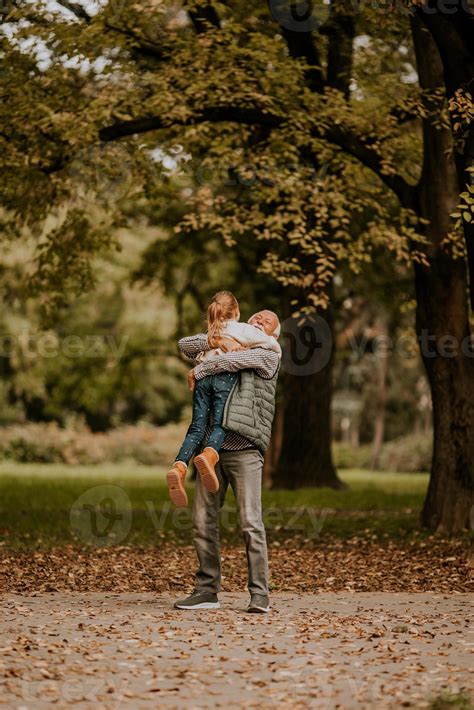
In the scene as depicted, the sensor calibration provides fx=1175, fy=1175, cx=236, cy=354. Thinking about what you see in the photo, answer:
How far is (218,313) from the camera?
830 centimetres

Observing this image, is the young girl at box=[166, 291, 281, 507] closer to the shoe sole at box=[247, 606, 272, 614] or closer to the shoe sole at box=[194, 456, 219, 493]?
the shoe sole at box=[194, 456, 219, 493]

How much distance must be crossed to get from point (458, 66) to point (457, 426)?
16.2ft

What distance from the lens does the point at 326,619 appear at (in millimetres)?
8227

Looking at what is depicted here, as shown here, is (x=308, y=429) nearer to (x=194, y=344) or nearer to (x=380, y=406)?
(x=194, y=344)

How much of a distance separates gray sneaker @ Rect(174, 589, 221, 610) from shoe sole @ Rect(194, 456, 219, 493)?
97cm

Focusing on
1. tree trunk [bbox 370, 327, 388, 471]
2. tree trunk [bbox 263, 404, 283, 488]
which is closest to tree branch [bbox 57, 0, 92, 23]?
tree trunk [bbox 263, 404, 283, 488]

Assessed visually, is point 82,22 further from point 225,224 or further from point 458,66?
point 458,66

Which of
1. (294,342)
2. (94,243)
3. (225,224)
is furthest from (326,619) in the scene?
(294,342)

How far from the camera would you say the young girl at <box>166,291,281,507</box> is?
7.90 m

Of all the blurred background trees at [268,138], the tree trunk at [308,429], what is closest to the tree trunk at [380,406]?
the tree trunk at [308,429]

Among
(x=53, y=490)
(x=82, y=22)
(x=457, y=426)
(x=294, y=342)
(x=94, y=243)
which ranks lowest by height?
(x=53, y=490)

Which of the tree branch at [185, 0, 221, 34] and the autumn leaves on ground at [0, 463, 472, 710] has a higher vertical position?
the tree branch at [185, 0, 221, 34]

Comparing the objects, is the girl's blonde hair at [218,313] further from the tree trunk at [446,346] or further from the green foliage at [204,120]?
the tree trunk at [446,346]

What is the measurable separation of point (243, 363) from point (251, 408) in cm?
34
